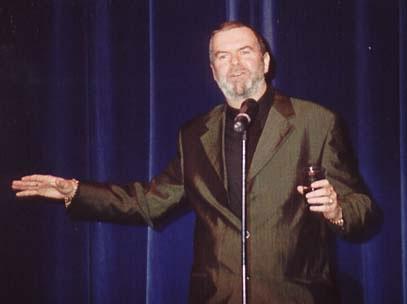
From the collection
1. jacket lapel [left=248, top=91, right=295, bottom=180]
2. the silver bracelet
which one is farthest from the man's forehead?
the silver bracelet

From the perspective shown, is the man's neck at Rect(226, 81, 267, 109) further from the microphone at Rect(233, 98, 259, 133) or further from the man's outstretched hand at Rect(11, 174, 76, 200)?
the man's outstretched hand at Rect(11, 174, 76, 200)

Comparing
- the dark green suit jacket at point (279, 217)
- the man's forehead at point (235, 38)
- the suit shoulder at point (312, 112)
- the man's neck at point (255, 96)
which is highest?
the man's forehead at point (235, 38)

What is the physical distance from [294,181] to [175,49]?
2.98 ft

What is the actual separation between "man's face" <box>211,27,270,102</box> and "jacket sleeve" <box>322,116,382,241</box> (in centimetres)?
32

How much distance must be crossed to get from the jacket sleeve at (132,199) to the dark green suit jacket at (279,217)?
0.60 feet

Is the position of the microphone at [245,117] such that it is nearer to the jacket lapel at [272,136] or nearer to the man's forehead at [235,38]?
the jacket lapel at [272,136]

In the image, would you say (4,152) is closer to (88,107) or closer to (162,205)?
(88,107)

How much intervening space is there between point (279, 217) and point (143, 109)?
0.92 m

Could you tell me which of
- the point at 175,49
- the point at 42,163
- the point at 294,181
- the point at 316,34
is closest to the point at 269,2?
the point at 316,34

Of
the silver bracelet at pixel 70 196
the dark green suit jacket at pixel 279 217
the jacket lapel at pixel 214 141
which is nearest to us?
the dark green suit jacket at pixel 279 217

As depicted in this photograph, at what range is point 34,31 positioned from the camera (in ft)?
7.90

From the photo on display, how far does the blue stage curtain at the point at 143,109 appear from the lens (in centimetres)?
218

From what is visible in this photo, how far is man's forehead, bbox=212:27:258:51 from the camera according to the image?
6.06 ft

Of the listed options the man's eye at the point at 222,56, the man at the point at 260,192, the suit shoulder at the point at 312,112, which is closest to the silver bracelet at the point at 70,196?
the man at the point at 260,192
